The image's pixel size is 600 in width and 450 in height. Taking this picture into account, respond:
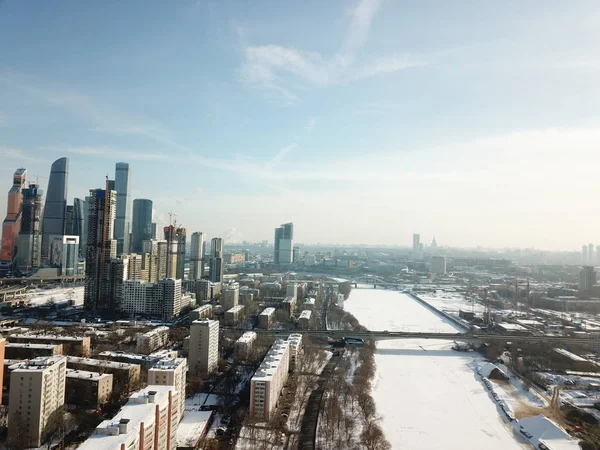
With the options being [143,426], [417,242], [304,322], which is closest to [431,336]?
[304,322]

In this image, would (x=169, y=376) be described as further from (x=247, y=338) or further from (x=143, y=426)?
(x=247, y=338)

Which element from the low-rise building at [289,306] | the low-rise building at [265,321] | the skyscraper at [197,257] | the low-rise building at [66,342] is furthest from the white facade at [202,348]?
the skyscraper at [197,257]

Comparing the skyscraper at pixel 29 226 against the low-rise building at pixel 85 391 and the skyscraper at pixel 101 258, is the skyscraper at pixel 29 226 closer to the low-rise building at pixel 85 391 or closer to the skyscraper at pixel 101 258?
the skyscraper at pixel 101 258

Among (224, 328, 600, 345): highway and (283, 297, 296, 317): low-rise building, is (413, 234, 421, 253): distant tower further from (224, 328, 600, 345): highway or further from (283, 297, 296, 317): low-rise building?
(224, 328, 600, 345): highway

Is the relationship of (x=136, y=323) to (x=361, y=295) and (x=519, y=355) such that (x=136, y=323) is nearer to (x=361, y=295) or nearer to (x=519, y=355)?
(x=519, y=355)

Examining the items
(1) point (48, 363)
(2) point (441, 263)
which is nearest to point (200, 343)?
(1) point (48, 363)

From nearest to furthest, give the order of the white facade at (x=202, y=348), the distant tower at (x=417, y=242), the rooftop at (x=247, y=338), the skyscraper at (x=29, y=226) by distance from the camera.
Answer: the white facade at (x=202, y=348), the rooftop at (x=247, y=338), the skyscraper at (x=29, y=226), the distant tower at (x=417, y=242)
